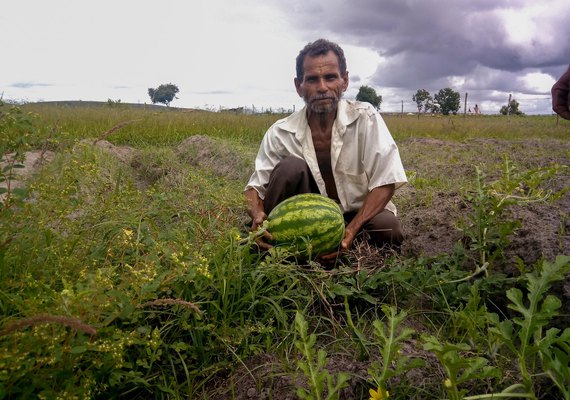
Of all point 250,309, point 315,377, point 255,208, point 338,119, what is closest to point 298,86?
point 338,119

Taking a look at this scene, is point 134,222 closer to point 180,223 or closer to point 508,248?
point 180,223

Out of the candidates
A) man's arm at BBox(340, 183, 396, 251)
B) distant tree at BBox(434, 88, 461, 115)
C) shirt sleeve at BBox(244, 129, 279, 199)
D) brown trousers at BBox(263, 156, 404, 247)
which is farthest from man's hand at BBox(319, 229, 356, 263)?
distant tree at BBox(434, 88, 461, 115)

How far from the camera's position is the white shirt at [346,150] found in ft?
11.1

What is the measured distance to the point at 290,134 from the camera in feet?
12.3

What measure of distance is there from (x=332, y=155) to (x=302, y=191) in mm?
390

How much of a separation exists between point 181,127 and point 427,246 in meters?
8.74

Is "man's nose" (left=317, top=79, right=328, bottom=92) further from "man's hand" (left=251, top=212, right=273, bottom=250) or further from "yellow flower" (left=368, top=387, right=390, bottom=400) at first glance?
"yellow flower" (left=368, top=387, right=390, bottom=400)

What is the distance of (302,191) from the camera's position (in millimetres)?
3432

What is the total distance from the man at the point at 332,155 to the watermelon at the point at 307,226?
36cm

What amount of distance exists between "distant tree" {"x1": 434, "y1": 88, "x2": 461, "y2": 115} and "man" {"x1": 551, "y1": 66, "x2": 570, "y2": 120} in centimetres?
7844

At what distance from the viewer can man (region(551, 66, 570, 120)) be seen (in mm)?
3467

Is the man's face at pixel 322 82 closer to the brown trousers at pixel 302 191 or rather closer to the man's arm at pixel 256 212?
the brown trousers at pixel 302 191

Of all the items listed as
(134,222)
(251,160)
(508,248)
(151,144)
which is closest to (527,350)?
(508,248)

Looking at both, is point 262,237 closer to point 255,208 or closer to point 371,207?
point 255,208
